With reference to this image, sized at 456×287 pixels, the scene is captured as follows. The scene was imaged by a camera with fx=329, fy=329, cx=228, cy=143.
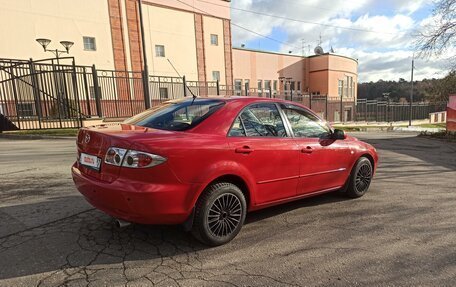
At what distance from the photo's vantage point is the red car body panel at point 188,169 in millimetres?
3098

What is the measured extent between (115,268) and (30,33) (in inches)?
999

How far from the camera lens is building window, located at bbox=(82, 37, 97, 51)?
84.9 ft

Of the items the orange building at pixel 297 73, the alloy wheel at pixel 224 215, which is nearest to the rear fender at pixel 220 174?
the alloy wheel at pixel 224 215

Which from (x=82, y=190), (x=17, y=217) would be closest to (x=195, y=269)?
(x=82, y=190)

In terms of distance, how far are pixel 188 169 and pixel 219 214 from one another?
66 centimetres

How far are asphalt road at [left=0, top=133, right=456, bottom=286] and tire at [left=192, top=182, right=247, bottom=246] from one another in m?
0.14

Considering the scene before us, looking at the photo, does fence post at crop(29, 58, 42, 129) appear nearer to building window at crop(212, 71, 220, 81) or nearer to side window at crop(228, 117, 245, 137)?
side window at crop(228, 117, 245, 137)

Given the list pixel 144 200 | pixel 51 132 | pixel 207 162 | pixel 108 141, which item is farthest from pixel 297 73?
pixel 144 200

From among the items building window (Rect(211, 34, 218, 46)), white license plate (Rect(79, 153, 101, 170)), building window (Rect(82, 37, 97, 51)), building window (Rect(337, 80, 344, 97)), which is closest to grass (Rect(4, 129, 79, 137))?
white license plate (Rect(79, 153, 101, 170))

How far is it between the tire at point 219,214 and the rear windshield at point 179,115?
762 millimetres

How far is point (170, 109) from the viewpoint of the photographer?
4.12m

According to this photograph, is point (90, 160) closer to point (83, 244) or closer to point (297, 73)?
point (83, 244)

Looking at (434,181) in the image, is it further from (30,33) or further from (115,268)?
(30,33)

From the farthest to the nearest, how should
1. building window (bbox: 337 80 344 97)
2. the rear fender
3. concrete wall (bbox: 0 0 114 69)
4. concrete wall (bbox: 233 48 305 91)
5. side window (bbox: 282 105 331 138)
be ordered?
building window (bbox: 337 80 344 97) < concrete wall (bbox: 233 48 305 91) < concrete wall (bbox: 0 0 114 69) < side window (bbox: 282 105 331 138) < the rear fender
